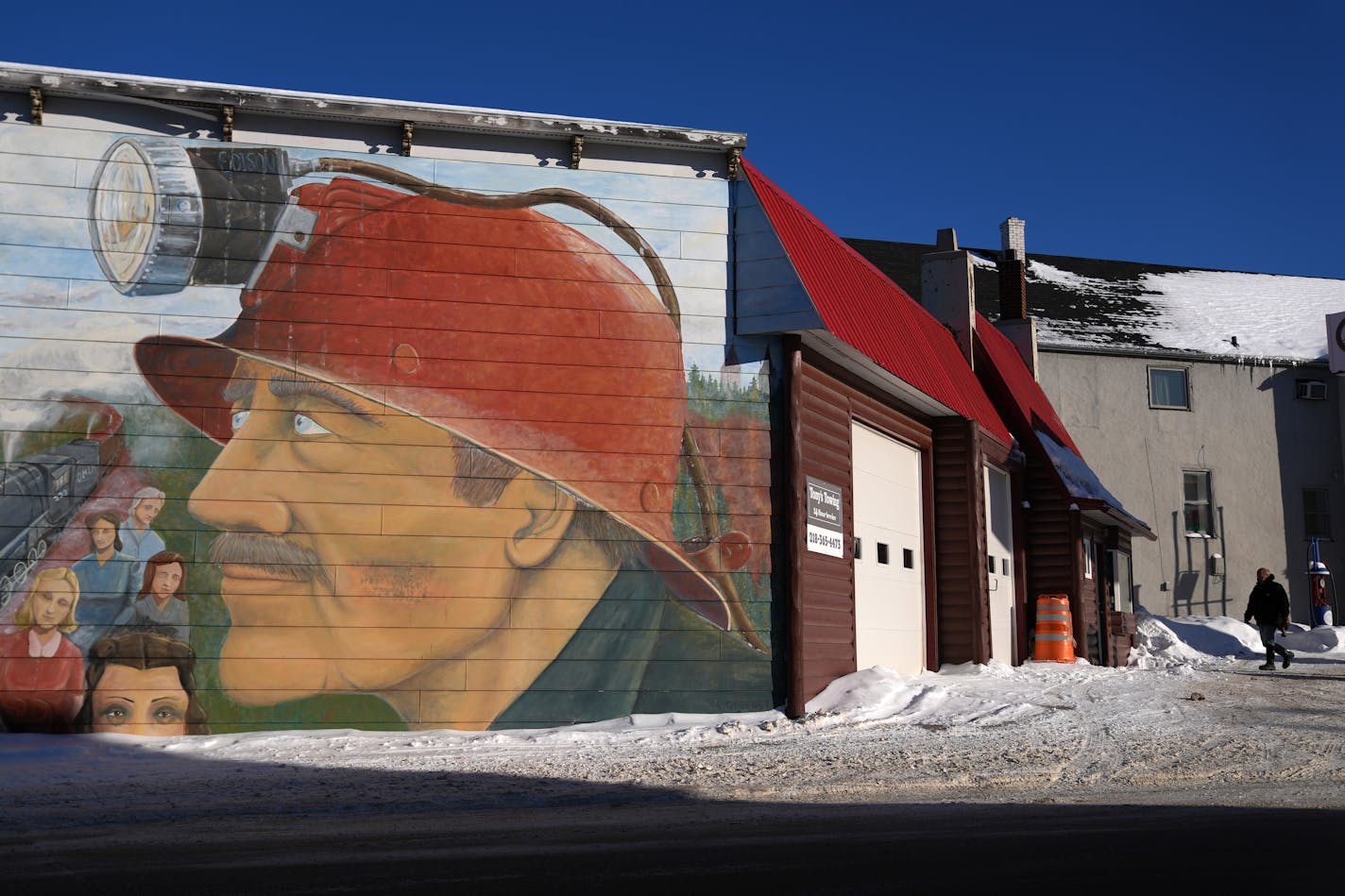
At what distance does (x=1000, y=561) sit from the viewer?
20719 millimetres

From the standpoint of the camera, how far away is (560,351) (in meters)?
12.4

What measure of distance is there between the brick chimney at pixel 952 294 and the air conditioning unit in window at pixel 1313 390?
15.7 m

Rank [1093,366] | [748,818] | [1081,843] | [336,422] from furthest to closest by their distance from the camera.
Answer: [1093,366] → [336,422] → [748,818] → [1081,843]

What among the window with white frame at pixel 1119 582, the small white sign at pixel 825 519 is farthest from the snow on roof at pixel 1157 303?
the small white sign at pixel 825 519

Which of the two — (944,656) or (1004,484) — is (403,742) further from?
(1004,484)

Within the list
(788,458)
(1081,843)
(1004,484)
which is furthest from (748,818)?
(1004,484)

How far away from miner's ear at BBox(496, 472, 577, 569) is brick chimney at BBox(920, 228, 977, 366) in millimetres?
10932

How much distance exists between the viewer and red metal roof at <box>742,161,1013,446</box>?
1332cm

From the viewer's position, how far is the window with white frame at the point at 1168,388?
3225 cm

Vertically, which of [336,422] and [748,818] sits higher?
[336,422]

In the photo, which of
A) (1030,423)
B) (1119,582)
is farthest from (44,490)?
(1119,582)

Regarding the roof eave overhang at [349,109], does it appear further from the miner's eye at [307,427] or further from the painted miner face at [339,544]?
the miner's eye at [307,427]

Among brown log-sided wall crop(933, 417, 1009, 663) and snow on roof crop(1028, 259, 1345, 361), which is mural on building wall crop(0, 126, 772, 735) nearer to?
brown log-sided wall crop(933, 417, 1009, 663)

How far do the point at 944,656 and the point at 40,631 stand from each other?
11.8 metres
